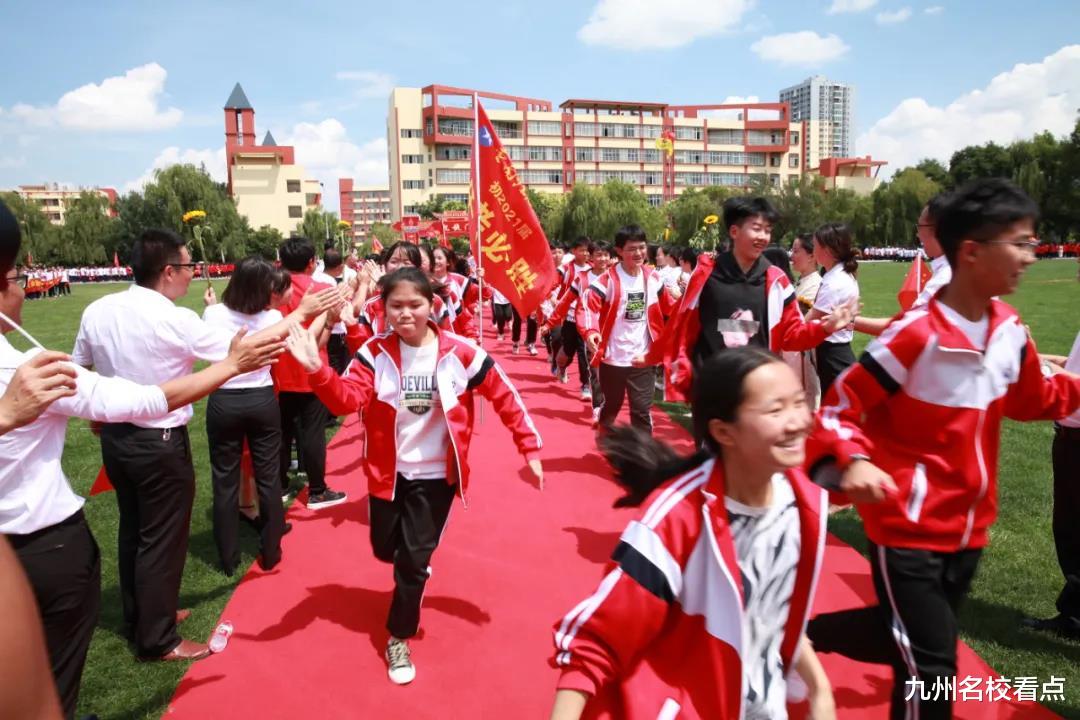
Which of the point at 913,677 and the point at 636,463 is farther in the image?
the point at 913,677

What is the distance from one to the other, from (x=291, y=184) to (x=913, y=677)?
268 feet

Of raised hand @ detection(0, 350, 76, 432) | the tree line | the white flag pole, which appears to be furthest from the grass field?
the tree line

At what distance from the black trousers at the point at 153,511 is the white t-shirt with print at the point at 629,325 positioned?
13.2 ft

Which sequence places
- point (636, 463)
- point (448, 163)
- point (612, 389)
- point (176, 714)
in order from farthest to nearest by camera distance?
point (448, 163) → point (612, 389) → point (176, 714) → point (636, 463)

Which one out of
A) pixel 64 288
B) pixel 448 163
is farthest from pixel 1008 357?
pixel 448 163

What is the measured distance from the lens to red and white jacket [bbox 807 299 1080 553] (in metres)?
2.38

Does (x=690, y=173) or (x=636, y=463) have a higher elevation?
(x=690, y=173)

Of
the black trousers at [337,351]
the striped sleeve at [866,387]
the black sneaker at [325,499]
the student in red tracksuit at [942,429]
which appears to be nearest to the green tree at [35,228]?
the black trousers at [337,351]

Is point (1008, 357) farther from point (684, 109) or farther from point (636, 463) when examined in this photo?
point (684, 109)

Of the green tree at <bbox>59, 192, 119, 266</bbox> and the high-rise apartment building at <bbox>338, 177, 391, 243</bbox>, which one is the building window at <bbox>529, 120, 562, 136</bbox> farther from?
the high-rise apartment building at <bbox>338, 177, 391, 243</bbox>

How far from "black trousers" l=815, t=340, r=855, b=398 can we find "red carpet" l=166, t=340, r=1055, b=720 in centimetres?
171

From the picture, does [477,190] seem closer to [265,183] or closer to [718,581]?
[718,581]

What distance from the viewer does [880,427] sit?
2564mm

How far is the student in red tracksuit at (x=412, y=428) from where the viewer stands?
11.6 ft
